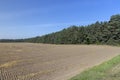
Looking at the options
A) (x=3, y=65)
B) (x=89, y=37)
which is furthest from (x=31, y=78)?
(x=89, y=37)

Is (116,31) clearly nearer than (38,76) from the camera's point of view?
No

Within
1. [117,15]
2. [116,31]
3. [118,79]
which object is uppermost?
[117,15]

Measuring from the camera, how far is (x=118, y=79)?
13820mm

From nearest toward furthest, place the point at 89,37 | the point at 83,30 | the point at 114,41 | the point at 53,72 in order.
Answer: the point at 53,72, the point at 114,41, the point at 89,37, the point at 83,30

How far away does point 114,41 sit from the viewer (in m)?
80.3

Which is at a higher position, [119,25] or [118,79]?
[119,25]

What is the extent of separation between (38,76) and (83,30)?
8254cm

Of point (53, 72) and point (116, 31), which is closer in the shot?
point (53, 72)

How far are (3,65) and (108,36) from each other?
7229cm

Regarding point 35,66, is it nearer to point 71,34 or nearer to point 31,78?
point 31,78

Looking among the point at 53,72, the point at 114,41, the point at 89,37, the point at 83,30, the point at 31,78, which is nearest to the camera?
the point at 31,78

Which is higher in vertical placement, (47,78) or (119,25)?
(119,25)

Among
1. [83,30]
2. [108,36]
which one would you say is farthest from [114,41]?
[83,30]

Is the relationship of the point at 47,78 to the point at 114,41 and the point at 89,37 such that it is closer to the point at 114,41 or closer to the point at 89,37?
the point at 114,41
